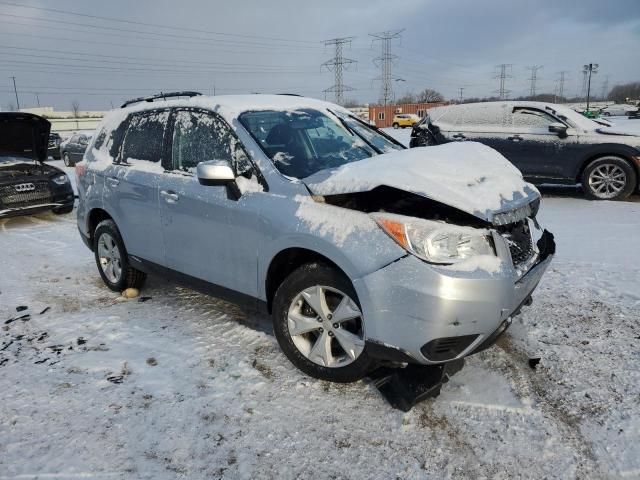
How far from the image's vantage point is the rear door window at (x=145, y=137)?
399 cm

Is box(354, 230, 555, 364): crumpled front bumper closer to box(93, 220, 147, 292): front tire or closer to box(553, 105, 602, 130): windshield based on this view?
box(93, 220, 147, 292): front tire

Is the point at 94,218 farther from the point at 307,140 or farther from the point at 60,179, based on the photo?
the point at 60,179

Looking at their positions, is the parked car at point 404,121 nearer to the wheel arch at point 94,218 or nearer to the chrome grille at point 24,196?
the chrome grille at point 24,196

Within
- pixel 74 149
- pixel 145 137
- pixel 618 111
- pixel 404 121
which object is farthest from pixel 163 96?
pixel 618 111

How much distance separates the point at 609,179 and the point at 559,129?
119 cm

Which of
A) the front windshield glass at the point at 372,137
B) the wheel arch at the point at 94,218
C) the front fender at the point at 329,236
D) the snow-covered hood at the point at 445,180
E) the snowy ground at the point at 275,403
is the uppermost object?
the front windshield glass at the point at 372,137

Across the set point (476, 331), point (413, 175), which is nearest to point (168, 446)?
point (476, 331)

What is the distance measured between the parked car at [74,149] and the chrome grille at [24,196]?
1011 cm

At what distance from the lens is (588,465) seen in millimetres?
2252

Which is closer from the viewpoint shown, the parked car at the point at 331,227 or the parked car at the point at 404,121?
the parked car at the point at 331,227

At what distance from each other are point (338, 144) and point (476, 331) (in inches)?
73.6

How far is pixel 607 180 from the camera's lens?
26.6 feet

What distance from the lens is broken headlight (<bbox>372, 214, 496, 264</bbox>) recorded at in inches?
94.9

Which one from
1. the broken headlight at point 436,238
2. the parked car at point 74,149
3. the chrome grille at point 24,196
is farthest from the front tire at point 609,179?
the parked car at point 74,149
